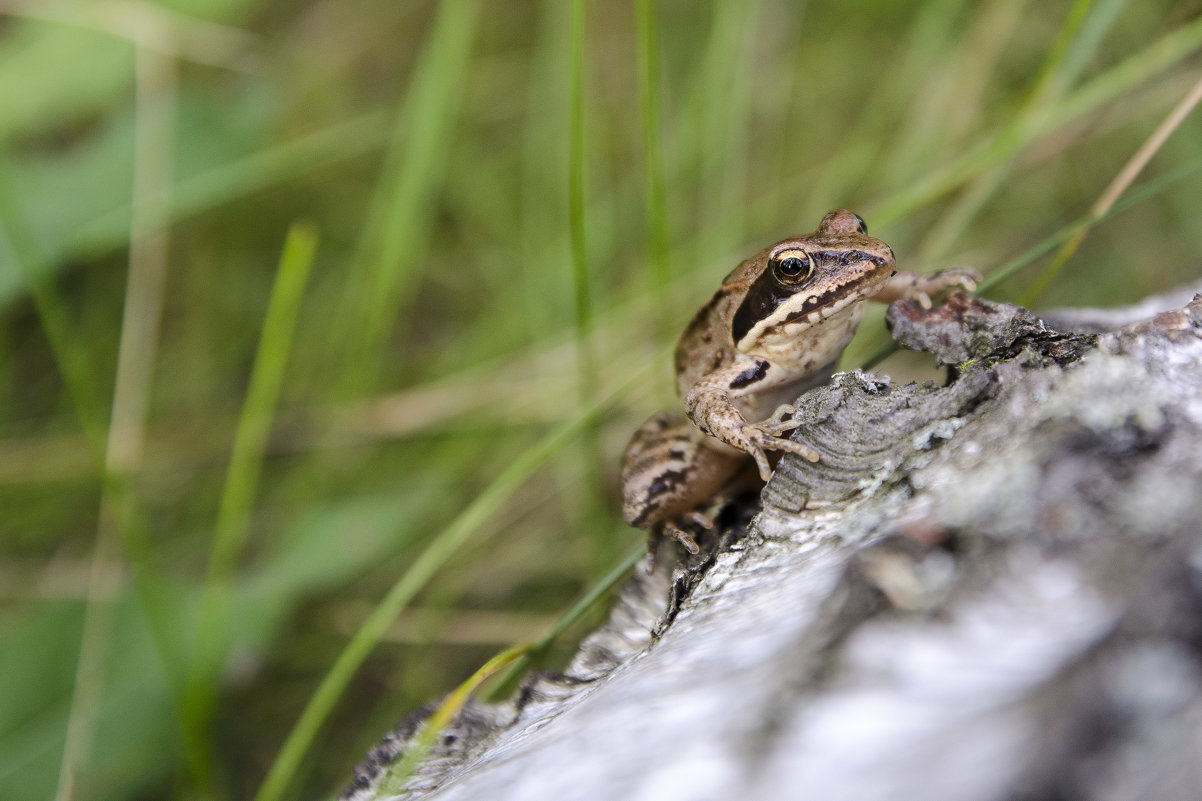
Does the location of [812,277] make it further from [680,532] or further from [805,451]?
[805,451]

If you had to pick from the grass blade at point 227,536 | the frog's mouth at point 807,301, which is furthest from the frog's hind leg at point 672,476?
the grass blade at point 227,536

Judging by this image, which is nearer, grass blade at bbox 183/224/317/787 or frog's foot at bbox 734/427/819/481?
frog's foot at bbox 734/427/819/481

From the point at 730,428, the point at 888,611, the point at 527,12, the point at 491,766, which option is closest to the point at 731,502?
the point at 730,428

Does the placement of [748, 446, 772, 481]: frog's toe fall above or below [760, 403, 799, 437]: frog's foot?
below

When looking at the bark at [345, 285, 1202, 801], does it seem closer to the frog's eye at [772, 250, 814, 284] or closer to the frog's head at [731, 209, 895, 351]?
the frog's head at [731, 209, 895, 351]

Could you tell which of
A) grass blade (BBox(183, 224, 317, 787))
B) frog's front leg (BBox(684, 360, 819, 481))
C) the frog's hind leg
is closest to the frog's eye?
frog's front leg (BBox(684, 360, 819, 481))

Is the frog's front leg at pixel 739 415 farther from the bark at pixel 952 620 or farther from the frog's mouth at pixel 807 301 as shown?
the bark at pixel 952 620

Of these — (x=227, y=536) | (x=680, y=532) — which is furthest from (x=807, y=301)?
(x=227, y=536)
